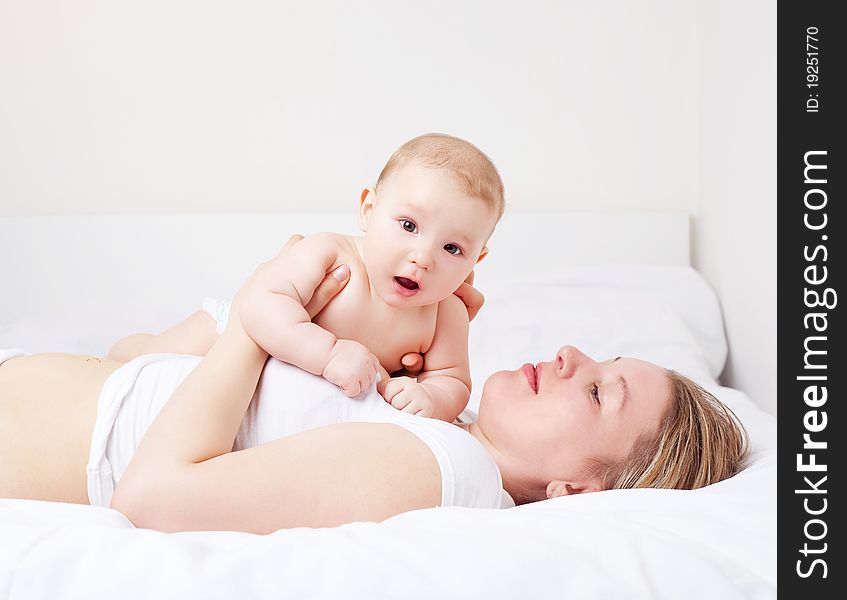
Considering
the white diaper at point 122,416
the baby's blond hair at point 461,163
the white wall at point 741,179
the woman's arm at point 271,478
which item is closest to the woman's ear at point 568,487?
the woman's arm at point 271,478

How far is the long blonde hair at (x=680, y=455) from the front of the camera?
3.91 feet

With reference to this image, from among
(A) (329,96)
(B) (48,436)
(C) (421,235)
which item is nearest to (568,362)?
(C) (421,235)

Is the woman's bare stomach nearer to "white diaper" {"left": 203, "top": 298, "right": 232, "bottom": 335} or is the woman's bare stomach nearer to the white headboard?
"white diaper" {"left": 203, "top": 298, "right": 232, "bottom": 335}

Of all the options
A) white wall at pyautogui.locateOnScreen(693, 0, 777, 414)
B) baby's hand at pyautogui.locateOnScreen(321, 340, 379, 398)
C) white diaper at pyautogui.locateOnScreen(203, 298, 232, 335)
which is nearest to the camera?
baby's hand at pyautogui.locateOnScreen(321, 340, 379, 398)

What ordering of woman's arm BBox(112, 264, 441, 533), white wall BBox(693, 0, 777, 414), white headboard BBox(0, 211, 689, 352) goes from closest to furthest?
woman's arm BBox(112, 264, 441, 533) → white wall BBox(693, 0, 777, 414) → white headboard BBox(0, 211, 689, 352)

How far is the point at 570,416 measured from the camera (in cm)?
120

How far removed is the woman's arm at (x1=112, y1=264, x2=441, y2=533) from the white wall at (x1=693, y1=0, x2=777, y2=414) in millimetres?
1164

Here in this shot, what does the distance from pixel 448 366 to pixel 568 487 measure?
281mm

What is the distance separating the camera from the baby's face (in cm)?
118

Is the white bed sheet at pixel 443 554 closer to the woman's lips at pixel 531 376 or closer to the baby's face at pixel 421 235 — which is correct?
the woman's lips at pixel 531 376

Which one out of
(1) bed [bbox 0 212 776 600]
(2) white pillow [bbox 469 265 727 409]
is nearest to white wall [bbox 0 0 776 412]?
(2) white pillow [bbox 469 265 727 409]

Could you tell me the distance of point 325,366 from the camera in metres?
1.15

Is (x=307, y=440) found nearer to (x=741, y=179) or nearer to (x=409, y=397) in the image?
(x=409, y=397)
